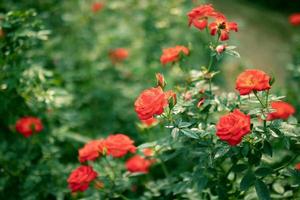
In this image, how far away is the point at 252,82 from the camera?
1561mm

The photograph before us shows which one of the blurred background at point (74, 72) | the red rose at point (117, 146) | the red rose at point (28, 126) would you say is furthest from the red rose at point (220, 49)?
the red rose at point (28, 126)

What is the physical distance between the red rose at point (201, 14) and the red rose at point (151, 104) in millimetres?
408

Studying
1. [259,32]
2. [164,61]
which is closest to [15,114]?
[164,61]

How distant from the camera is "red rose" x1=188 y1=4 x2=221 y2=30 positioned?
5.66 feet

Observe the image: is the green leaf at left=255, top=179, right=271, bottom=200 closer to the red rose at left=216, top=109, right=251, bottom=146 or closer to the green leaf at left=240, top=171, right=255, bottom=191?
the green leaf at left=240, top=171, right=255, bottom=191

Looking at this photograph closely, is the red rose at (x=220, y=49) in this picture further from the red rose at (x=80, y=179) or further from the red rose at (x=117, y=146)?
the red rose at (x=80, y=179)

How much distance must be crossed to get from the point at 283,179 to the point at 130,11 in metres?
2.45

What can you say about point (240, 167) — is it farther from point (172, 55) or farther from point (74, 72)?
point (74, 72)

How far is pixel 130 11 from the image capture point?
3877mm

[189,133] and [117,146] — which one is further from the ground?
[189,133]

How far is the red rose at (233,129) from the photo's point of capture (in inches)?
56.5

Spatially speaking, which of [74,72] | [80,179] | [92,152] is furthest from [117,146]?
[74,72]

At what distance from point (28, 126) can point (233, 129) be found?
1.32 m

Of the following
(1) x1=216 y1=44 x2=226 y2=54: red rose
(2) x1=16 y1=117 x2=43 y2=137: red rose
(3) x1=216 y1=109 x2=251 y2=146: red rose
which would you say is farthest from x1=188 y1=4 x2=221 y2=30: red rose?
(2) x1=16 y1=117 x2=43 y2=137: red rose
